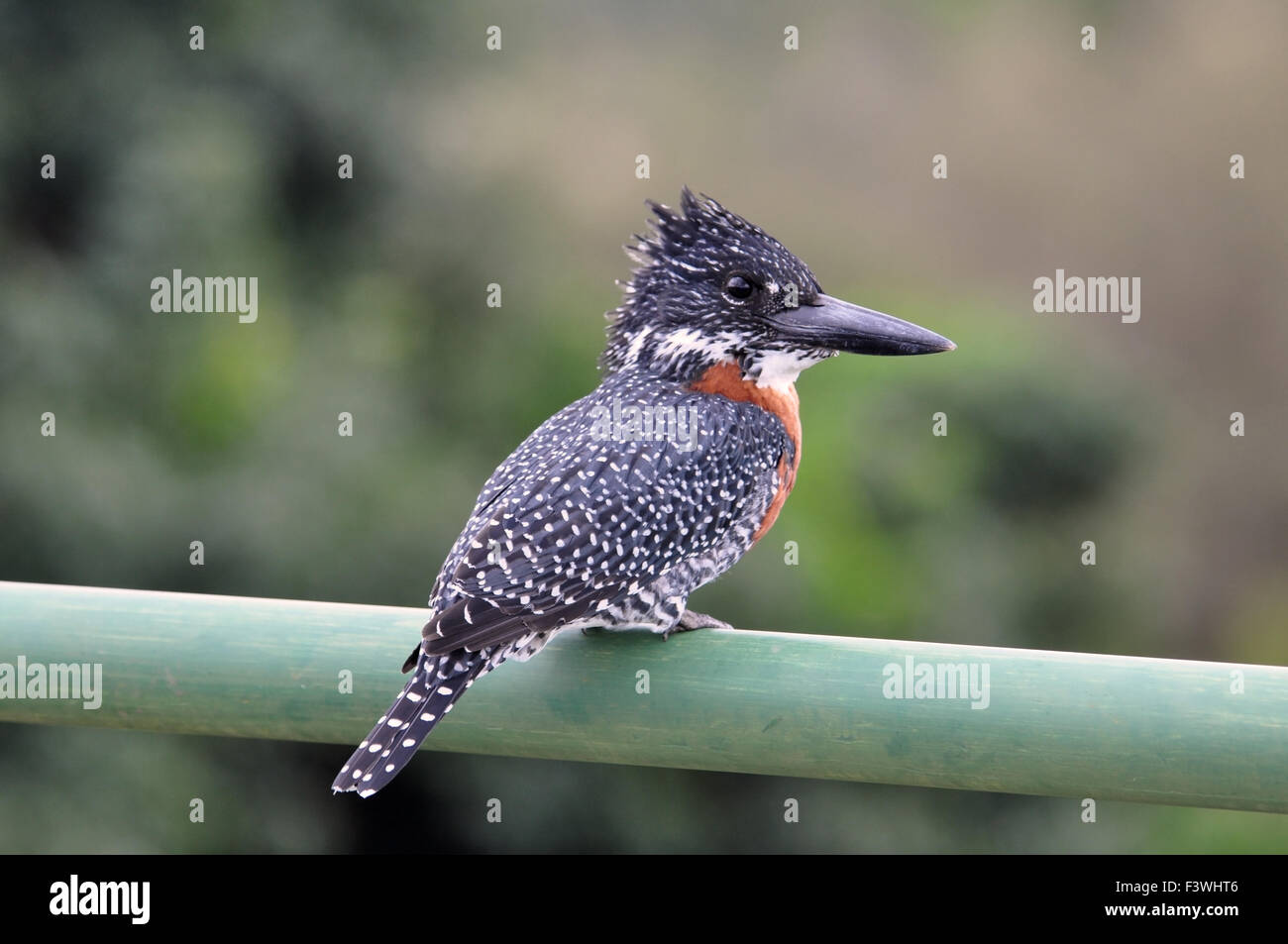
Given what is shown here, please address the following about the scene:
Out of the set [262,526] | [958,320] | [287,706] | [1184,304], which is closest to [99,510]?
[262,526]

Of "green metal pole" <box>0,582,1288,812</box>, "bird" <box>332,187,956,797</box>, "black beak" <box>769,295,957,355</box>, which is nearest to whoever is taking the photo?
"green metal pole" <box>0,582,1288,812</box>

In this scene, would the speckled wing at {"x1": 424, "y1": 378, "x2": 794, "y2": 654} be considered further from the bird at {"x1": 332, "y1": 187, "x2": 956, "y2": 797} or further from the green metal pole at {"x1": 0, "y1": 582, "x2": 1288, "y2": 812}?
the green metal pole at {"x1": 0, "y1": 582, "x2": 1288, "y2": 812}

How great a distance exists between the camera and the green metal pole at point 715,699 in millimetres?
2062

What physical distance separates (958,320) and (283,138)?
3.67 metres

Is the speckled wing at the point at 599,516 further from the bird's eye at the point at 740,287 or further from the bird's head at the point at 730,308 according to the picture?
the bird's eye at the point at 740,287

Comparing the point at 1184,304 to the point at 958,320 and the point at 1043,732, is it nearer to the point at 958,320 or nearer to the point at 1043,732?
the point at 958,320

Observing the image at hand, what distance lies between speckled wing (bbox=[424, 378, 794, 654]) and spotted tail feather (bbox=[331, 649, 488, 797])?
39mm

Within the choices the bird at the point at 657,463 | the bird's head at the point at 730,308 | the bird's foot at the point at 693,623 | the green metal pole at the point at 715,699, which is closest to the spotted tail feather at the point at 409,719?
the bird at the point at 657,463

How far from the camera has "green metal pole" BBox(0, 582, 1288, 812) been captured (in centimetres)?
206

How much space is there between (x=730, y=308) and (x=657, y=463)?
397 millimetres

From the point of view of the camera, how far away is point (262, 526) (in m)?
4.93

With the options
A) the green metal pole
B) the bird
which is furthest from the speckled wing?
the green metal pole

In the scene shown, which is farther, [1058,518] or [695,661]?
[1058,518]

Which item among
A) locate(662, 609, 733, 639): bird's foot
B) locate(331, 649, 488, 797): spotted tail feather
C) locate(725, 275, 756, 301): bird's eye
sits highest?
locate(725, 275, 756, 301): bird's eye
